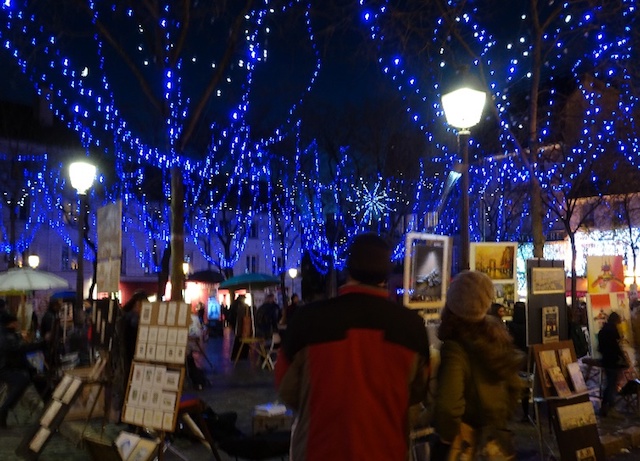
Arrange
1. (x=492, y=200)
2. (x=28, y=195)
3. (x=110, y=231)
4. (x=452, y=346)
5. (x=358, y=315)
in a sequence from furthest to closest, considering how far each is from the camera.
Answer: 1. (x=28, y=195)
2. (x=492, y=200)
3. (x=110, y=231)
4. (x=452, y=346)
5. (x=358, y=315)

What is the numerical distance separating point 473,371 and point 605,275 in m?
7.84

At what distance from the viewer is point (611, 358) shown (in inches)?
393

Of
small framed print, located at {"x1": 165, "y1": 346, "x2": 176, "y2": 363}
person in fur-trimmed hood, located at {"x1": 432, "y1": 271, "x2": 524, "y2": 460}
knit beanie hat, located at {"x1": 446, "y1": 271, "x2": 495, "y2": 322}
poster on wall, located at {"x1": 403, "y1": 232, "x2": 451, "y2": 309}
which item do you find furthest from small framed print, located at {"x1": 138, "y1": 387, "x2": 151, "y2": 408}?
knit beanie hat, located at {"x1": 446, "y1": 271, "x2": 495, "y2": 322}

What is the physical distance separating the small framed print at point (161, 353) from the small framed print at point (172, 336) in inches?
3.2

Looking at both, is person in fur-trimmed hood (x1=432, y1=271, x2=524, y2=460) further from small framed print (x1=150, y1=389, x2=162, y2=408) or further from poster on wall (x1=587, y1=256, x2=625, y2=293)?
poster on wall (x1=587, y1=256, x2=625, y2=293)

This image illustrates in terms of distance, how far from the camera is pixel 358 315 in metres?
2.86

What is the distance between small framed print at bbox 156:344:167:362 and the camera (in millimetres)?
6340

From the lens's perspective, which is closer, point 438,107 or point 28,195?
point 438,107

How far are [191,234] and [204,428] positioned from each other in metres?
42.0

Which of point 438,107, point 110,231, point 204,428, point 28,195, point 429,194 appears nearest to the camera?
point 204,428

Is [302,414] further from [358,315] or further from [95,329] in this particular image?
[95,329]

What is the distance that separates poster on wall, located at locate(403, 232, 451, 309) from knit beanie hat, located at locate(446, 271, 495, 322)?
2683mm

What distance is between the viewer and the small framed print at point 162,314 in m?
6.41

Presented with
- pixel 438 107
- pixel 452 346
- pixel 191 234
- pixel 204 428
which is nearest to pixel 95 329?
pixel 204 428
